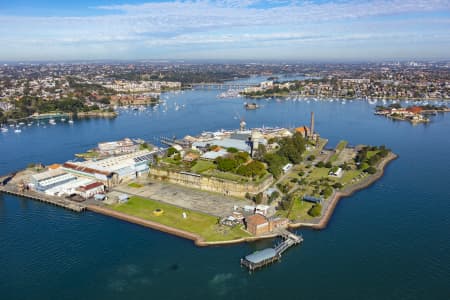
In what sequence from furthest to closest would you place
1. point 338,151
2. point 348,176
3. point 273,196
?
point 338,151, point 348,176, point 273,196

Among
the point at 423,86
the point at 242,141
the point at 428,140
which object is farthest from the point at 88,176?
the point at 423,86

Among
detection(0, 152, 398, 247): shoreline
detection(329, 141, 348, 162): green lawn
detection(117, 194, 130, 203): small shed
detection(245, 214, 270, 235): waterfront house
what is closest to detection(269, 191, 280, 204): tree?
detection(0, 152, 398, 247): shoreline

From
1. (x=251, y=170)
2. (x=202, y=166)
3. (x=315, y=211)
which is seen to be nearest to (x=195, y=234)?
(x=315, y=211)

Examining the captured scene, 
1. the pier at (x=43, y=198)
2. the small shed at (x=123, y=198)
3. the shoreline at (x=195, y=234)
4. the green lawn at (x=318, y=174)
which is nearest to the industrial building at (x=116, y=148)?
the pier at (x=43, y=198)

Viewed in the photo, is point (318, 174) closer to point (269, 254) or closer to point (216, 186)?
point (216, 186)

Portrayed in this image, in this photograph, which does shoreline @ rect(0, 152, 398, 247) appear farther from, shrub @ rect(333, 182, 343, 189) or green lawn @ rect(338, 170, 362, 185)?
green lawn @ rect(338, 170, 362, 185)

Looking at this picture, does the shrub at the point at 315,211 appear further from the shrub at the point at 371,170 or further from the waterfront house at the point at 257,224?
the shrub at the point at 371,170

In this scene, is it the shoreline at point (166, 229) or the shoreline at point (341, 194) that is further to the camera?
the shoreline at point (341, 194)

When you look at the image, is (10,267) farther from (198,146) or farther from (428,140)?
(428,140)
